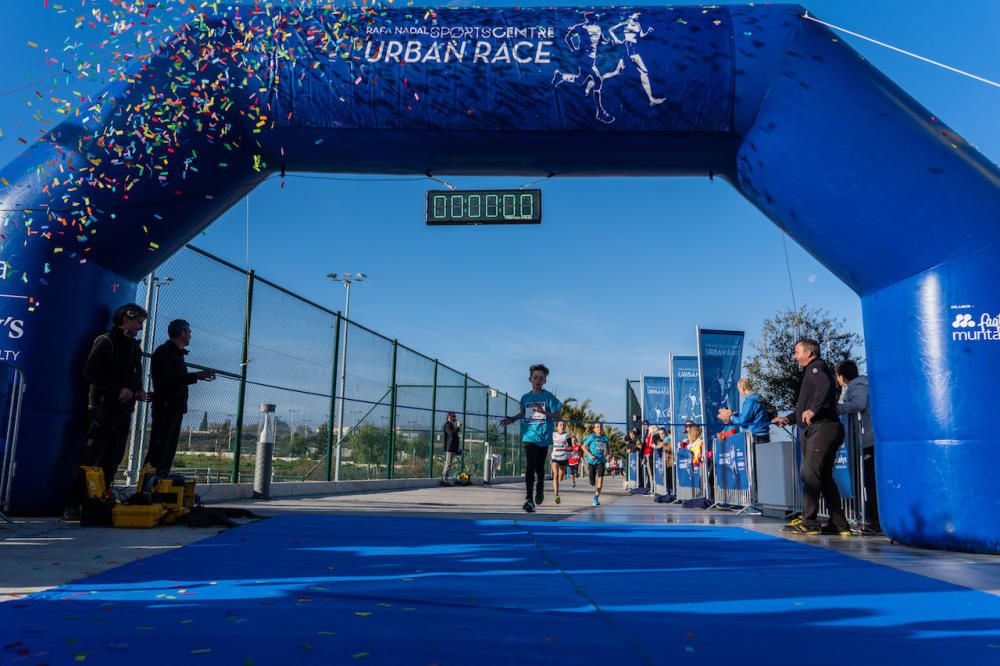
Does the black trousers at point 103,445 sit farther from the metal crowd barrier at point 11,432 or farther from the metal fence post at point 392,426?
the metal fence post at point 392,426

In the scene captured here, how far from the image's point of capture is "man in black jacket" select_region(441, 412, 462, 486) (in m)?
18.0

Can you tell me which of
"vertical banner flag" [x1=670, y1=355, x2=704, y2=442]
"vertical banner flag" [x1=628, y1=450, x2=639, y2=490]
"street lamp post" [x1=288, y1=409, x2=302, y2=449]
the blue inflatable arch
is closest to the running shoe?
the blue inflatable arch

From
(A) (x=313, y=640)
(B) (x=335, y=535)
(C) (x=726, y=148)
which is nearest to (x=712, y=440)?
(C) (x=726, y=148)

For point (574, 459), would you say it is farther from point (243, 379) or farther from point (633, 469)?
point (243, 379)

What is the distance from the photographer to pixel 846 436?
758 centimetres

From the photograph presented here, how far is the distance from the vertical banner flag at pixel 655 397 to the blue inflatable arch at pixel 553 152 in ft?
41.1

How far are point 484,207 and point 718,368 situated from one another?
6246 mm

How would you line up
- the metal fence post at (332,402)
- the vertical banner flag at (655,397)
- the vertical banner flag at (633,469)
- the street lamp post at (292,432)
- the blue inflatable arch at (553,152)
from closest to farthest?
the blue inflatable arch at (553,152) < the street lamp post at (292,432) < the metal fence post at (332,402) < the vertical banner flag at (655,397) < the vertical banner flag at (633,469)

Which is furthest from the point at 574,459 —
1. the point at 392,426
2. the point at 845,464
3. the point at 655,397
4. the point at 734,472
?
the point at 845,464

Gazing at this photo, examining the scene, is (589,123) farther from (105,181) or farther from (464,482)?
(464,482)

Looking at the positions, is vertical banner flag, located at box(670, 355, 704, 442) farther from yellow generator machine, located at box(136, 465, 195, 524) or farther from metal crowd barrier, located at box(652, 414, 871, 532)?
yellow generator machine, located at box(136, 465, 195, 524)

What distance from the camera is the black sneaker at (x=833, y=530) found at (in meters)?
6.82

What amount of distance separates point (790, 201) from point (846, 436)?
252 cm

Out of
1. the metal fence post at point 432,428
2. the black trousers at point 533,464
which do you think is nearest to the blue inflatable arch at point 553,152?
the black trousers at point 533,464
